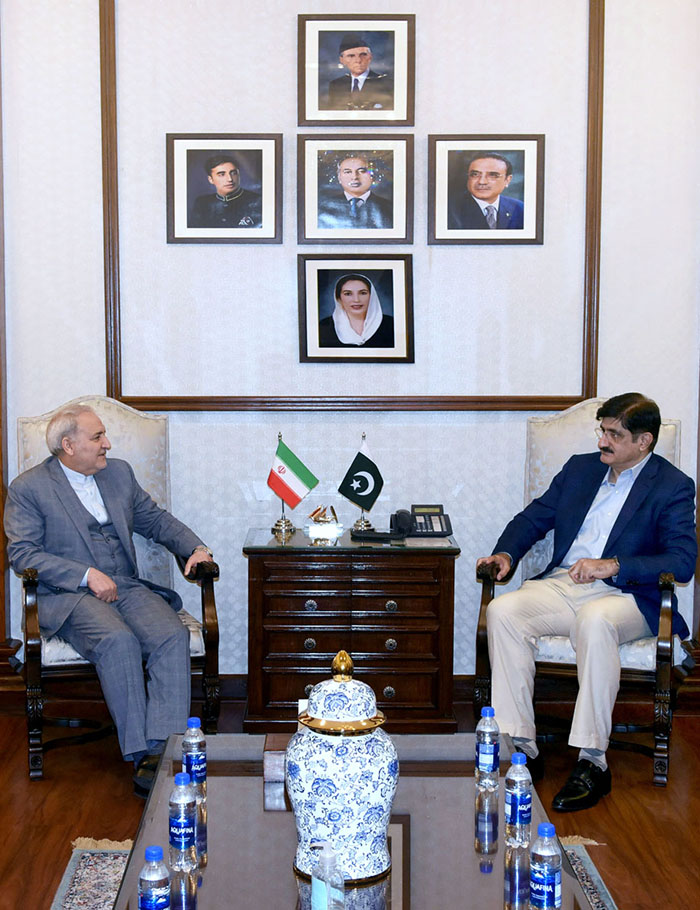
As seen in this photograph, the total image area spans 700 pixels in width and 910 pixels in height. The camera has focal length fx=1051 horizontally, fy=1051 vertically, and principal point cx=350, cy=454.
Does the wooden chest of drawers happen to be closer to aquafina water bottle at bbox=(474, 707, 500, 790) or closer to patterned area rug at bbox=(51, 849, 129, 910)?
patterned area rug at bbox=(51, 849, 129, 910)

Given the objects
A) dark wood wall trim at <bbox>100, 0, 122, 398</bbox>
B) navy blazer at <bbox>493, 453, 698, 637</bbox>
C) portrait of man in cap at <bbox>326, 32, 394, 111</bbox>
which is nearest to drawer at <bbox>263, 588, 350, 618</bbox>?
navy blazer at <bbox>493, 453, 698, 637</bbox>

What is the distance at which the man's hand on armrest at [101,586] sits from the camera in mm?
3832

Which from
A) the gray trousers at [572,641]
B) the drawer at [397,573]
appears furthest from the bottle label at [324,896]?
the drawer at [397,573]

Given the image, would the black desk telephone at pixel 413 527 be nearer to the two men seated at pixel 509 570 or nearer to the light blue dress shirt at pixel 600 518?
the two men seated at pixel 509 570

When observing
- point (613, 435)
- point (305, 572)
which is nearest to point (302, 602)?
point (305, 572)

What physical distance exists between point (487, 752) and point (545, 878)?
27.2 inches

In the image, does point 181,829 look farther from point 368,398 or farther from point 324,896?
point 368,398

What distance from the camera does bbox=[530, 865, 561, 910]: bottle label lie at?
6.85 feet

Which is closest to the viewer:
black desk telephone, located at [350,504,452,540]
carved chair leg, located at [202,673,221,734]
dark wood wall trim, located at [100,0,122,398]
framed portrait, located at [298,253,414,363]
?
carved chair leg, located at [202,673,221,734]

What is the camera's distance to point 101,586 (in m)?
3.83

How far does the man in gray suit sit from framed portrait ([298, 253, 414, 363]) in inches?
40.3

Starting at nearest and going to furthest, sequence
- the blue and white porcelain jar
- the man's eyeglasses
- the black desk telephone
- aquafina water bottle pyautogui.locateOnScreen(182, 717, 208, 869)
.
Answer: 1. the blue and white porcelain jar
2. aquafina water bottle pyautogui.locateOnScreen(182, 717, 208, 869)
3. the man's eyeglasses
4. the black desk telephone

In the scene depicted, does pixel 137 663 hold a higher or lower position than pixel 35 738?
higher

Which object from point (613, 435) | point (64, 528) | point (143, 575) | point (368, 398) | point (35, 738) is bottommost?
point (35, 738)
